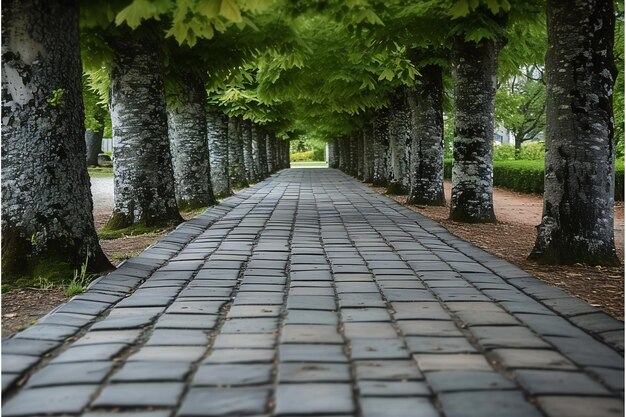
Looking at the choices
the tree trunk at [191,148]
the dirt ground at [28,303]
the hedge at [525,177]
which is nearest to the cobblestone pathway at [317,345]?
the dirt ground at [28,303]

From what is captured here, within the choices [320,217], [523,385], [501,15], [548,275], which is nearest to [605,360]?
[523,385]

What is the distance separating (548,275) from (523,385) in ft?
11.8

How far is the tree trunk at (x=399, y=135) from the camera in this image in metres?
18.8

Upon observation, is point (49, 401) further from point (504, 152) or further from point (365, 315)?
point (504, 152)

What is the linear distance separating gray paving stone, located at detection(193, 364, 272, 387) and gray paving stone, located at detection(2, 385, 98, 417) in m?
0.54

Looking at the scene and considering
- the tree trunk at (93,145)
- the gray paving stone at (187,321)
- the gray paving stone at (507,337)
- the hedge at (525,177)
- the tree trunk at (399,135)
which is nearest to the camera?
the gray paving stone at (507,337)

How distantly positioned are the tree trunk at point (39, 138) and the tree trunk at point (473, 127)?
284 inches

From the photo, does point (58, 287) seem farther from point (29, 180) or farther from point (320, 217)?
point (320, 217)

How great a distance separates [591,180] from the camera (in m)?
6.98

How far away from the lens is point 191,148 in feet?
45.0

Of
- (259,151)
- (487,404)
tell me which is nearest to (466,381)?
(487,404)

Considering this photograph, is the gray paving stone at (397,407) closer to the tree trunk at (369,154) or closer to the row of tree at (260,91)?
the row of tree at (260,91)

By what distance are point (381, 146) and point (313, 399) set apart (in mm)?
21198

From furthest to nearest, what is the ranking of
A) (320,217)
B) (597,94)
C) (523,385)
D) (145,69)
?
1. (320,217)
2. (145,69)
3. (597,94)
4. (523,385)
